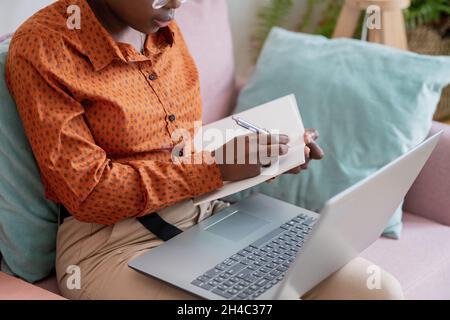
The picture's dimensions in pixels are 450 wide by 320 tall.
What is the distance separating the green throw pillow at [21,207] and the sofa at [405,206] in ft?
0.22

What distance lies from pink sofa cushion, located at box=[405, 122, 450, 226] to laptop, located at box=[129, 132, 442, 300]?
1.28 ft

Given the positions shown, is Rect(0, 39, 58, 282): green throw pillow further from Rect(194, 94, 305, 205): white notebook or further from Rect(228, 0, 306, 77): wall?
Rect(228, 0, 306, 77): wall

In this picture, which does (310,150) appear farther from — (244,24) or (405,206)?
(244,24)

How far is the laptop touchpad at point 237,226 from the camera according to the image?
4.51ft

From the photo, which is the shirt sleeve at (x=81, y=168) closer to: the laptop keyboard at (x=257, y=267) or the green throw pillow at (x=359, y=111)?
the laptop keyboard at (x=257, y=267)

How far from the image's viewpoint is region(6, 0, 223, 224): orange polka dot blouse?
4.03 ft

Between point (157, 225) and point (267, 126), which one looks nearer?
point (157, 225)

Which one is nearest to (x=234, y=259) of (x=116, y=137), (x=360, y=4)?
(x=116, y=137)

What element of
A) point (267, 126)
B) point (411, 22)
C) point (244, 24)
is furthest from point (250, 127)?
point (411, 22)

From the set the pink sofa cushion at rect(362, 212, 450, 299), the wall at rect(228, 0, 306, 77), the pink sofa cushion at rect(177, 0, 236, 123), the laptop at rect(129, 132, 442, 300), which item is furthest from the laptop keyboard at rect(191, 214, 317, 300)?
the wall at rect(228, 0, 306, 77)

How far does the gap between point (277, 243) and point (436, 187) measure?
20.8 inches

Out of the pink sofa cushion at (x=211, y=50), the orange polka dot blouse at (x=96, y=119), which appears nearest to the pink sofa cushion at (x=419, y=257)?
the orange polka dot blouse at (x=96, y=119)

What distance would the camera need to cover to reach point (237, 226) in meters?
1.41

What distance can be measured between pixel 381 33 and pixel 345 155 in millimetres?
637
